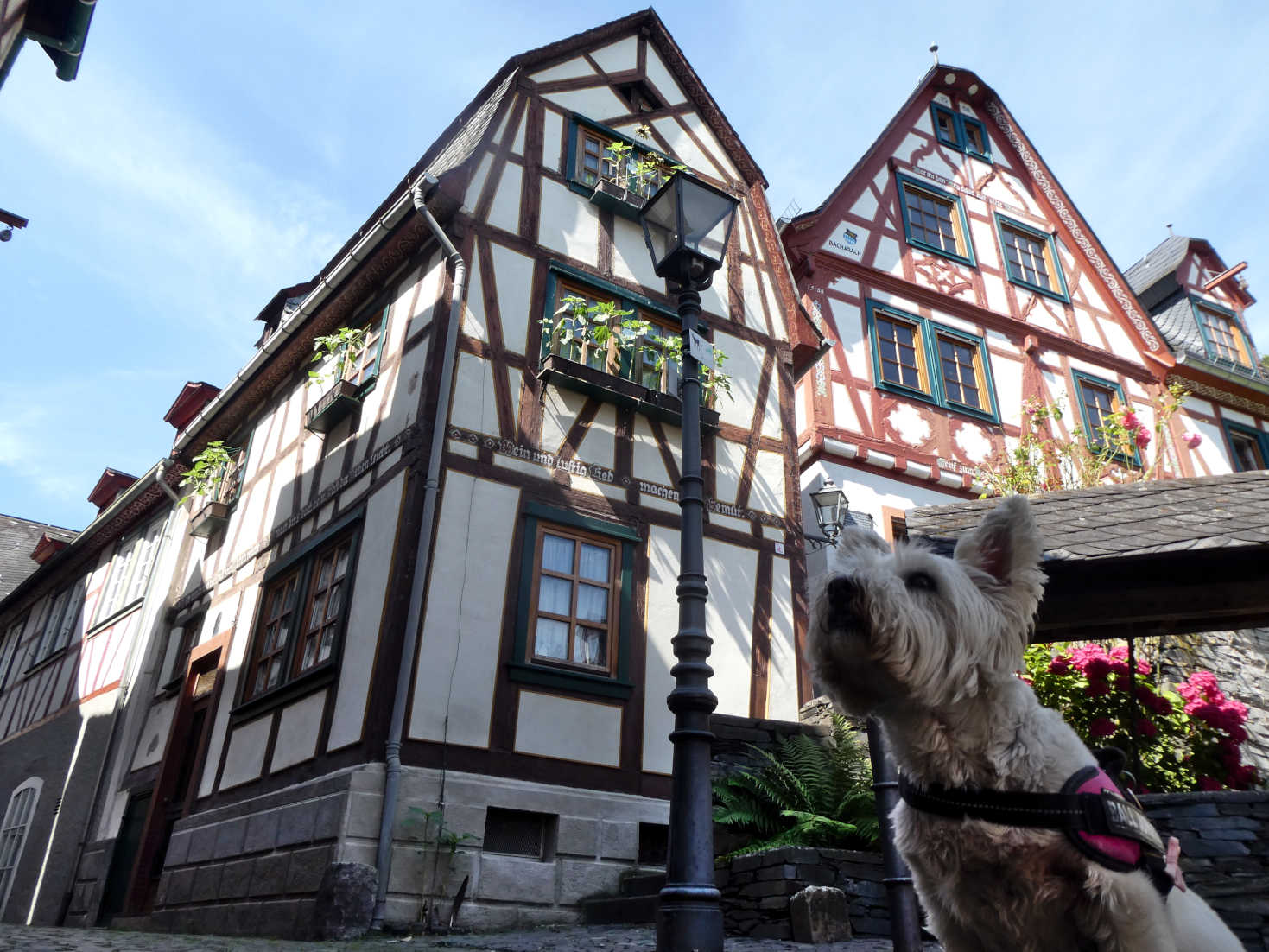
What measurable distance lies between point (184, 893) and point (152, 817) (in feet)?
7.13

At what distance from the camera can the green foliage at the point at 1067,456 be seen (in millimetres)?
13401

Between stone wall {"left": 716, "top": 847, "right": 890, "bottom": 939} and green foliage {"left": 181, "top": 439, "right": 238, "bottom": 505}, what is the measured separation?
10.3 m

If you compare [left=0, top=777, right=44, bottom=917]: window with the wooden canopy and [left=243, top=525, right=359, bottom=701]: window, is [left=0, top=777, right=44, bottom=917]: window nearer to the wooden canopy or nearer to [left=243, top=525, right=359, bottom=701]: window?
[left=243, top=525, right=359, bottom=701]: window

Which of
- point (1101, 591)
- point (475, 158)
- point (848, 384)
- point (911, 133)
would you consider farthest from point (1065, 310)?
point (1101, 591)

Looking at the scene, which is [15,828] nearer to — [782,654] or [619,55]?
[782,654]

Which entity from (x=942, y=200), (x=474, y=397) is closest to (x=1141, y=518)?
(x=474, y=397)

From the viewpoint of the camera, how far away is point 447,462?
8891 mm

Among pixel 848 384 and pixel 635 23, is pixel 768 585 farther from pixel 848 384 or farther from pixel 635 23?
pixel 635 23

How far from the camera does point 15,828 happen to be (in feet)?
50.4

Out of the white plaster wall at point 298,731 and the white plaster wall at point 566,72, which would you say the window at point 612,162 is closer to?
the white plaster wall at point 566,72

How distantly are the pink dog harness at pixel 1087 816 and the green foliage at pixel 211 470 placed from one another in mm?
13446

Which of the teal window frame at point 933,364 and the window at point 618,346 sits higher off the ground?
the teal window frame at point 933,364

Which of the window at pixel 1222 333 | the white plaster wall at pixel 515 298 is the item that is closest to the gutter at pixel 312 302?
the white plaster wall at pixel 515 298

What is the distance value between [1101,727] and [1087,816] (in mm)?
5130
